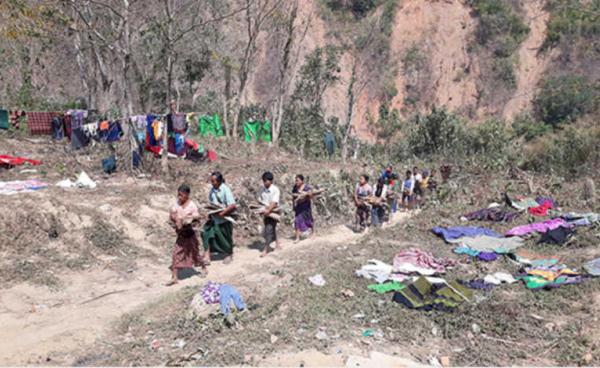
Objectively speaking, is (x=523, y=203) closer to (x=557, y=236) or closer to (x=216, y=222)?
(x=557, y=236)

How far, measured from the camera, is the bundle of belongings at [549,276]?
20.3 feet

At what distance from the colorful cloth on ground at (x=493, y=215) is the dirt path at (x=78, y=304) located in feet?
15.1

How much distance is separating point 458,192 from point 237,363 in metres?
10.8

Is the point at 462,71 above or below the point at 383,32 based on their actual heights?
below

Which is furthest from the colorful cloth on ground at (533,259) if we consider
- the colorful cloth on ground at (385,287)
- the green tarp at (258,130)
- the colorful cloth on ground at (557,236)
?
the green tarp at (258,130)

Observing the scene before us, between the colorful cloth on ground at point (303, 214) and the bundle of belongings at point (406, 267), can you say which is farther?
the colorful cloth on ground at point (303, 214)

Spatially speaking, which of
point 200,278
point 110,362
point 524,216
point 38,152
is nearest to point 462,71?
point 524,216

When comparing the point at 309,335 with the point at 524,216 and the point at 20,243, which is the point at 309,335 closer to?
the point at 20,243

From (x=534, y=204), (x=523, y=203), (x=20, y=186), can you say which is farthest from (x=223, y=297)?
(x=534, y=204)

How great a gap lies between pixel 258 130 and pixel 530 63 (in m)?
23.6

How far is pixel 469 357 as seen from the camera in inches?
177

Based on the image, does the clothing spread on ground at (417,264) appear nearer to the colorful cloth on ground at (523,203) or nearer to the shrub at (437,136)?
the colorful cloth on ground at (523,203)

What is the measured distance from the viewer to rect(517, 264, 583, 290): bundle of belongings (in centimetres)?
620

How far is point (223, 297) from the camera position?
207 inches
